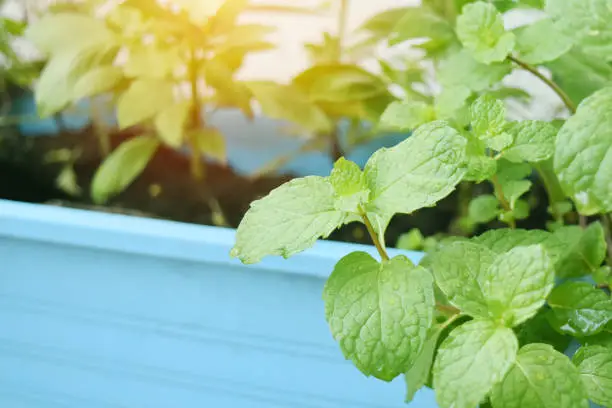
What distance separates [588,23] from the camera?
37 cm

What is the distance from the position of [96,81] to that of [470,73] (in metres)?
0.39

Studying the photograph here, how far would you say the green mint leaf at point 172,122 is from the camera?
25.2 inches

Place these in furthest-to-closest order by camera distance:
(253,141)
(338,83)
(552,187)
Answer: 1. (253,141)
2. (338,83)
3. (552,187)

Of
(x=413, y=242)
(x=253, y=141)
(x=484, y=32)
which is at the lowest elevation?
(x=253, y=141)

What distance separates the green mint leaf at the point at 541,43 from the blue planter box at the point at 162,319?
179 millimetres

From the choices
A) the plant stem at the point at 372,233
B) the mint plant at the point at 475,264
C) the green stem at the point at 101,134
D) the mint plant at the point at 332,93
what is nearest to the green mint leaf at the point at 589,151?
the mint plant at the point at 475,264

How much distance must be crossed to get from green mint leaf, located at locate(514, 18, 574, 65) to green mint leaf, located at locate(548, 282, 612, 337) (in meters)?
0.15

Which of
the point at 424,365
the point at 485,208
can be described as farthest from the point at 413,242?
the point at 424,365

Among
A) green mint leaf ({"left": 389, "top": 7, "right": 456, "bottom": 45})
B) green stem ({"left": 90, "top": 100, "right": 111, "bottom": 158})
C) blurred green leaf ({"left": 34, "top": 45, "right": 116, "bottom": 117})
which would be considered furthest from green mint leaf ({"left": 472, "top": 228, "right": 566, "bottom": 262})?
green stem ({"left": 90, "top": 100, "right": 111, "bottom": 158})

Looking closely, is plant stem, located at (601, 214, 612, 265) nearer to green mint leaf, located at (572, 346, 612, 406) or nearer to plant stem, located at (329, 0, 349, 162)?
green mint leaf, located at (572, 346, 612, 406)

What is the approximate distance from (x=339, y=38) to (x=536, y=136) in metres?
0.41

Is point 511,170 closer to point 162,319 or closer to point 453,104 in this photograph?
point 453,104

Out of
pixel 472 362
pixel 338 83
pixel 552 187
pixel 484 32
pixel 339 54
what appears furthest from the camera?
pixel 339 54

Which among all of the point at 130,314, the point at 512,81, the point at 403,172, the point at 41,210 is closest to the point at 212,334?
the point at 130,314
